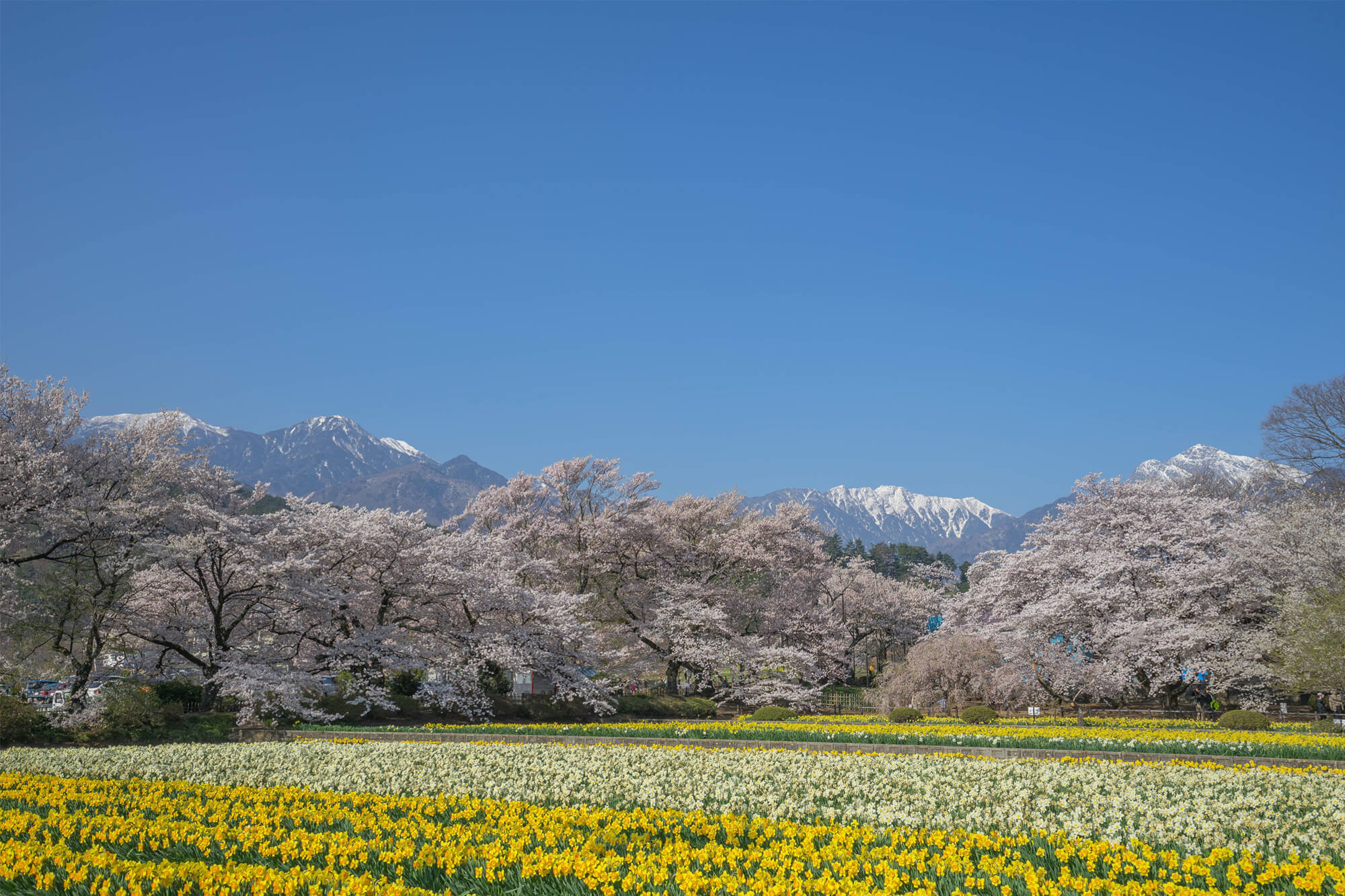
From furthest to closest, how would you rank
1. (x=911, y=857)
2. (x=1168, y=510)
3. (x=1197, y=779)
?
(x=1168, y=510), (x=1197, y=779), (x=911, y=857)

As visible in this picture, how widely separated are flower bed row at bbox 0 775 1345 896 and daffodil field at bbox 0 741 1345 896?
0.07 feet

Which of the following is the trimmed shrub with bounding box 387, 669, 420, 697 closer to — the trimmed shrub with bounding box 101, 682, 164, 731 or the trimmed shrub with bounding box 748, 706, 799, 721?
the trimmed shrub with bounding box 101, 682, 164, 731

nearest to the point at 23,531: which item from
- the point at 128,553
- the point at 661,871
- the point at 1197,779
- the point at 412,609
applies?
the point at 128,553

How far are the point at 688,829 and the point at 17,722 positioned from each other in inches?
705

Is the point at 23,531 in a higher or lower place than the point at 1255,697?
higher

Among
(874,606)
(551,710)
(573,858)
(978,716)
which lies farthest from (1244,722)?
(874,606)

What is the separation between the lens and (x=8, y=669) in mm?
19031

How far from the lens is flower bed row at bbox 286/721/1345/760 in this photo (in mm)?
13703

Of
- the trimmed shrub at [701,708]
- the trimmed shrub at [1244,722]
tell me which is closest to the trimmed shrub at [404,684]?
the trimmed shrub at [701,708]

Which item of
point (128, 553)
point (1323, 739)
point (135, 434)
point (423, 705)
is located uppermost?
point (135, 434)

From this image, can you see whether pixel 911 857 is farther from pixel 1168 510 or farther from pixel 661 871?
pixel 1168 510

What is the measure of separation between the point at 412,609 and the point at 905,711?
51.9 feet

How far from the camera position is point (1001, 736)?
15898mm

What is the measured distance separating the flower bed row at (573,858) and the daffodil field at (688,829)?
2cm
